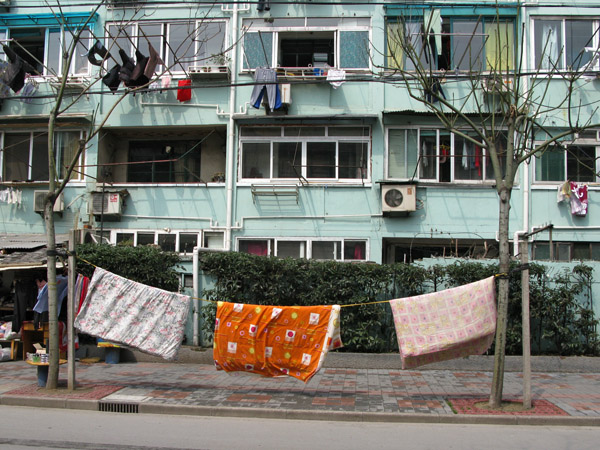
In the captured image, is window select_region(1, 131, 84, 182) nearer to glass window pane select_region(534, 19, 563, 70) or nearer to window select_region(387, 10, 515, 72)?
window select_region(387, 10, 515, 72)

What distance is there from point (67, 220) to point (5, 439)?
380 inches

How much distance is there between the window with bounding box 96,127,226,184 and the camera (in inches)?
658

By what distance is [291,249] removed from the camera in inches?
609

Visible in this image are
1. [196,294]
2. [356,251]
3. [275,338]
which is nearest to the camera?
[275,338]

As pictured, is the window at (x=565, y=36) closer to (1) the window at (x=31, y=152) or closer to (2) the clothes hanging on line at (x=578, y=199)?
(2) the clothes hanging on line at (x=578, y=199)

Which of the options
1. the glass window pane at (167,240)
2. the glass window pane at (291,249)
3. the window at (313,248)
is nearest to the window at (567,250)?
the window at (313,248)

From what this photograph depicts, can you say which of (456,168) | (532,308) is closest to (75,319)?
(532,308)

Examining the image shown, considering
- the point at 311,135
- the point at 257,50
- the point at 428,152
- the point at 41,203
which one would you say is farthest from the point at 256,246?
the point at 41,203

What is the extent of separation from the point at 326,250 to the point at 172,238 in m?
4.34

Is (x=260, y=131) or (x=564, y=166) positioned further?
(x=260, y=131)

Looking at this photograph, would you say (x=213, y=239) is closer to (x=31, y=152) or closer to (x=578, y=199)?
(x=31, y=152)

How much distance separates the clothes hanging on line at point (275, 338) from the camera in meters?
8.86

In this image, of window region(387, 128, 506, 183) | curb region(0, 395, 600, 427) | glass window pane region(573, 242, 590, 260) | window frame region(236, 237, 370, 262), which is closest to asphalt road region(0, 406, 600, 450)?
curb region(0, 395, 600, 427)

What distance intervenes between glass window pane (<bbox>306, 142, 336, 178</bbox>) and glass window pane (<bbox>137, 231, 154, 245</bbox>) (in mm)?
4743
